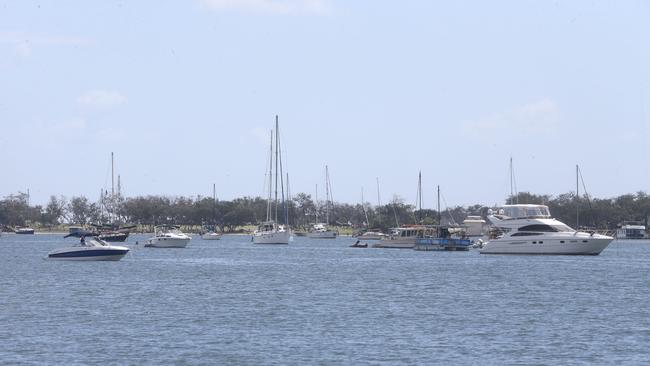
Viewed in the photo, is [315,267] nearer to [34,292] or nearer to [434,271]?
[434,271]

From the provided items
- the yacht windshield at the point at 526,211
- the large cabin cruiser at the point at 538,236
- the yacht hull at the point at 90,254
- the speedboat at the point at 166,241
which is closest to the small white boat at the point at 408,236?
the large cabin cruiser at the point at 538,236

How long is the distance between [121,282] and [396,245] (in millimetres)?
88533

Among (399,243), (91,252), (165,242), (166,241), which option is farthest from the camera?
(399,243)

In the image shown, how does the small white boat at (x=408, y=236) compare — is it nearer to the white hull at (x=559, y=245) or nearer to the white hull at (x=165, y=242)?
the white hull at (x=165, y=242)

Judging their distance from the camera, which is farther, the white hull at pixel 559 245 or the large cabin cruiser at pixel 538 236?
the large cabin cruiser at pixel 538 236

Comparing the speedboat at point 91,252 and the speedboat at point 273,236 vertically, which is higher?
the speedboat at point 273,236

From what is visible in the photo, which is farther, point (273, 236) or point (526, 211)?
point (273, 236)

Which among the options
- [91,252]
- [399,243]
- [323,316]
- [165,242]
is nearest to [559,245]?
[399,243]

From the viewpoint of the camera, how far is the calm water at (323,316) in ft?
149

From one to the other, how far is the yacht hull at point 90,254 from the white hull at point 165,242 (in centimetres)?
5299

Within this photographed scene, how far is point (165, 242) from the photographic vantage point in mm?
163000

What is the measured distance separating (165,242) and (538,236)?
59.5m

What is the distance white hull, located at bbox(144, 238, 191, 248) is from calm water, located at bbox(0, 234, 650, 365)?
59150 mm

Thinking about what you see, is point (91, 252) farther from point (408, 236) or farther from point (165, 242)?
point (408, 236)
